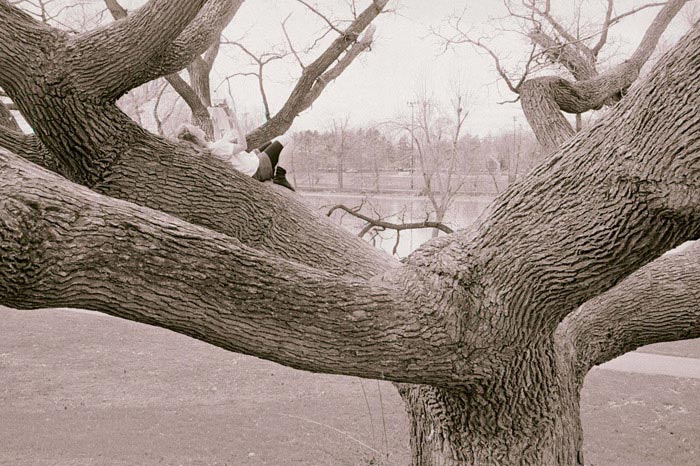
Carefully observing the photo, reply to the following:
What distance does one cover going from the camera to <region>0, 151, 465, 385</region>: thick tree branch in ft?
6.19

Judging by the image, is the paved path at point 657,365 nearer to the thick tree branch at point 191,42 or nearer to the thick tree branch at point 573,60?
the thick tree branch at point 573,60

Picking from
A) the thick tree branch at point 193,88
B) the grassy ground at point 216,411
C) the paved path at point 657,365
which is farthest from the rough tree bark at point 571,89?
the paved path at point 657,365

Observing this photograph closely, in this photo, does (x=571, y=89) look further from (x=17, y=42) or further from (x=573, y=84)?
(x=17, y=42)

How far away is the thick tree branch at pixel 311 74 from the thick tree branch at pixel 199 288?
4.72 meters

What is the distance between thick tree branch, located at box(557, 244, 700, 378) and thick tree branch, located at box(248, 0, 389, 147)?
169 inches

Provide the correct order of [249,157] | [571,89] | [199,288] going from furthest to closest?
[571,89], [249,157], [199,288]

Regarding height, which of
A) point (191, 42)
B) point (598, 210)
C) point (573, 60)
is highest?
point (573, 60)

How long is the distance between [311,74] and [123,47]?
15.0 feet

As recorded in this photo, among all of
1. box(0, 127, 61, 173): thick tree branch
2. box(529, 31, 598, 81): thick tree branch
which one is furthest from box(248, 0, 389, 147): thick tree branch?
box(0, 127, 61, 173): thick tree branch

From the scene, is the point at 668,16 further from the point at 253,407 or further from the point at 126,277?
the point at 253,407

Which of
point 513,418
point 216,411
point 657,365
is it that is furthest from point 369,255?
point 657,365

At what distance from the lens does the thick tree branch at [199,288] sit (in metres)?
1.89

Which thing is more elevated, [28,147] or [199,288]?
[28,147]

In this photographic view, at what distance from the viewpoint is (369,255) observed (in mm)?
3533
